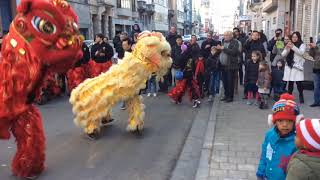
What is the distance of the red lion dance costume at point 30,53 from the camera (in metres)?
4.62

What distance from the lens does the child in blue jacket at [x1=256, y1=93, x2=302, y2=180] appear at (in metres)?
3.47

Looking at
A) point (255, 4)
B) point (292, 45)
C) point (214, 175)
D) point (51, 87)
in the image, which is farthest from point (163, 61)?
point (255, 4)

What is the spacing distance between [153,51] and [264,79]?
140 inches

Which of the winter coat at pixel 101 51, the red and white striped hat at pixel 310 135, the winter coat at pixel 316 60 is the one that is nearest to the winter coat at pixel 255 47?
the winter coat at pixel 316 60

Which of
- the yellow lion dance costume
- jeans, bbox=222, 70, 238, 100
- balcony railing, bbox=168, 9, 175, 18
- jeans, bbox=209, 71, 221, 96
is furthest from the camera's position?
balcony railing, bbox=168, 9, 175, 18

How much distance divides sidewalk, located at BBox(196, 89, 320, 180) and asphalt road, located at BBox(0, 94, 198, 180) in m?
0.54

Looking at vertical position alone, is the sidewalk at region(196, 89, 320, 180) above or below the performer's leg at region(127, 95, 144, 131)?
below

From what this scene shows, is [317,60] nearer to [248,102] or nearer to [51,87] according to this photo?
[248,102]

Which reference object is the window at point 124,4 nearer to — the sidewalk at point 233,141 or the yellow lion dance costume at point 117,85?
the sidewalk at point 233,141

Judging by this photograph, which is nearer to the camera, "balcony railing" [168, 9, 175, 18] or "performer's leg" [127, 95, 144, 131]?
"performer's leg" [127, 95, 144, 131]

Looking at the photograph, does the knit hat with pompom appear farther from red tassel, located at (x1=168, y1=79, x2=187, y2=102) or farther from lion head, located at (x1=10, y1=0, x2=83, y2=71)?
red tassel, located at (x1=168, y1=79, x2=187, y2=102)

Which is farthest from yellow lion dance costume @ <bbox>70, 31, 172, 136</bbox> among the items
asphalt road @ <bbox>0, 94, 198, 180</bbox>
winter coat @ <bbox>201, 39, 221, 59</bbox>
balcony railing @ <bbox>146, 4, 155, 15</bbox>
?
balcony railing @ <bbox>146, 4, 155, 15</bbox>

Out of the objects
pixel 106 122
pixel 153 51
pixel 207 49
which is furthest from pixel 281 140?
pixel 207 49

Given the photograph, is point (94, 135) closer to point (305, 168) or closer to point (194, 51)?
point (194, 51)
